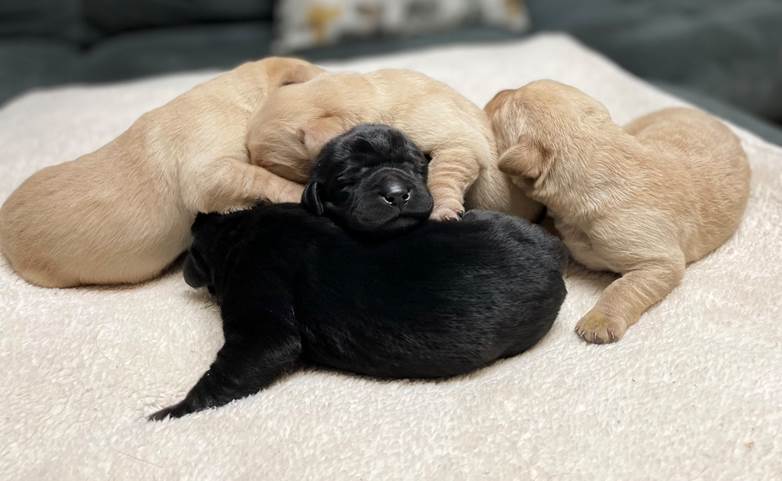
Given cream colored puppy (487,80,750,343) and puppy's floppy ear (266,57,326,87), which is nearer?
cream colored puppy (487,80,750,343)

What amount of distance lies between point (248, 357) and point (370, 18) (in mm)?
2319

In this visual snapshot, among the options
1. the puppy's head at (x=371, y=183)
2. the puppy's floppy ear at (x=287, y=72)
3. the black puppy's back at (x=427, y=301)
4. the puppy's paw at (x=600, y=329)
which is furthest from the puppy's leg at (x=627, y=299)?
the puppy's floppy ear at (x=287, y=72)

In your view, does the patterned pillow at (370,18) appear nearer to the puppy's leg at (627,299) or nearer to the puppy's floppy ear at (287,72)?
the puppy's floppy ear at (287,72)

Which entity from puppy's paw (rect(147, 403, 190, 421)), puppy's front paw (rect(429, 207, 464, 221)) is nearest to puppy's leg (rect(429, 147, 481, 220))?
puppy's front paw (rect(429, 207, 464, 221))

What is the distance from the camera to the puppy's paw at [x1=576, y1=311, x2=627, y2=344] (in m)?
1.30

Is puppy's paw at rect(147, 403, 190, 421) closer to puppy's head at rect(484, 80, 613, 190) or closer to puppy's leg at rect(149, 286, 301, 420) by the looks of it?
puppy's leg at rect(149, 286, 301, 420)

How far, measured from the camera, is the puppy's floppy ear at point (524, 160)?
140 centimetres

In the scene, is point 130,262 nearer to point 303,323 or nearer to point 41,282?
point 41,282

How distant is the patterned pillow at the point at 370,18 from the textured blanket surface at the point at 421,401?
73.8 inches

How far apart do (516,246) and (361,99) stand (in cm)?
46

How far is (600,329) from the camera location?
1.31 m

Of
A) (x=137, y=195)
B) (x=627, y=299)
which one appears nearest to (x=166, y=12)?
(x=137, y=195)

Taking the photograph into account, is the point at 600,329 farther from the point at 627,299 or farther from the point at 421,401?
the point at 421,401

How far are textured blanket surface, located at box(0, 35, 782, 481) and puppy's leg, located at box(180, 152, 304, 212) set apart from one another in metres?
0.23
